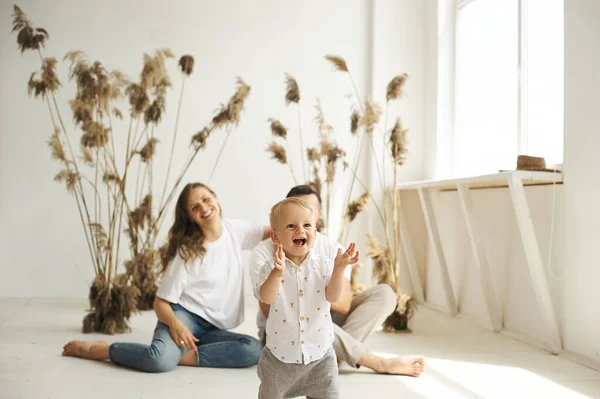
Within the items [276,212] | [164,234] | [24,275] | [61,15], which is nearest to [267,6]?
[61,15]

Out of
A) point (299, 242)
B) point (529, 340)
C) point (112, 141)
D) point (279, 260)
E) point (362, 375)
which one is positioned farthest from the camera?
point (112, 141)

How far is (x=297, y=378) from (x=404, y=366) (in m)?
1.17

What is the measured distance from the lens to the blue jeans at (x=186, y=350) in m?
2.85

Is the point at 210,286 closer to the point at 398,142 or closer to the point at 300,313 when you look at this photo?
the point at 300,313

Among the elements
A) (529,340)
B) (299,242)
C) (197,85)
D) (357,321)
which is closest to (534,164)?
(529,340)

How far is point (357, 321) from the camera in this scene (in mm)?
2939

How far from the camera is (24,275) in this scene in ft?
17.4

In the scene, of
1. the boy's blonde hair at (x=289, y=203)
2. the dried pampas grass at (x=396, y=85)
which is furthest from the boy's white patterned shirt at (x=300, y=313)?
the dried pampas grass at (x=396, y=85)

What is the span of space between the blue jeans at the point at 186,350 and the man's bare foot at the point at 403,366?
1.84 feet

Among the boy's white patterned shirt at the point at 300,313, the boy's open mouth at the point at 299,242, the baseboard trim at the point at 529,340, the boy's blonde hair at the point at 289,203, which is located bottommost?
the baseboard trim at the point at 529,340

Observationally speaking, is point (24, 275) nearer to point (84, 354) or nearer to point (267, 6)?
point (84, 354)

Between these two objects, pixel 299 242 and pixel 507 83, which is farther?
pixel 507 83

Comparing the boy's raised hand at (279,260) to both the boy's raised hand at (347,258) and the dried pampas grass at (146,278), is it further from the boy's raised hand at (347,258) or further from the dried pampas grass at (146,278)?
the dried pampas grass at (146,278)

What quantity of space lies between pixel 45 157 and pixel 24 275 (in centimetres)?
95
